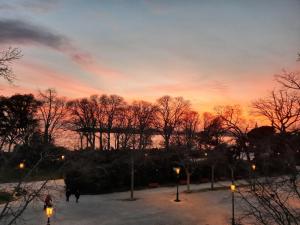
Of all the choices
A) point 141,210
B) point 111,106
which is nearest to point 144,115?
point 111,106

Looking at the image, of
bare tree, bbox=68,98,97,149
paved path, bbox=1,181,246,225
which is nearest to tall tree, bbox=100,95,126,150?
bare tree, bbox=68,98,97,149

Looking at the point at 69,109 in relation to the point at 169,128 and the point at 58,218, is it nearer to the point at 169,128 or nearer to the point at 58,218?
the point at 169,128

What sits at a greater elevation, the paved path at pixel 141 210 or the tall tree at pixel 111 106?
the tall tree at pixel 111 106

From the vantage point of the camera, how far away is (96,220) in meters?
28.2

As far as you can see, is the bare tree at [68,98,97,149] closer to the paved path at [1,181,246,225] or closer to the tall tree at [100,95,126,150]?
the tall tree at [100,95,126,150]

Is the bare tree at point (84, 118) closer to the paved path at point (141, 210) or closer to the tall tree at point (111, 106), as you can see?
the tall tree at point (111, 106)

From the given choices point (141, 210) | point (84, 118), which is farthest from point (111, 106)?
point (141, 210)

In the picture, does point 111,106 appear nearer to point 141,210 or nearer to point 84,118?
point 84,118

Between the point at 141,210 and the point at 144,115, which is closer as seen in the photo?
the point at 141,210

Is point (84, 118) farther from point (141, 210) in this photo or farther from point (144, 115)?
point (141, 210)

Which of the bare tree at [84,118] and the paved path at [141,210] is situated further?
the bare tree at [84,118]

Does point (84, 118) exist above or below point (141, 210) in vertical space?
above

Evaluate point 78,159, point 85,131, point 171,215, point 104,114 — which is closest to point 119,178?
point 78,159

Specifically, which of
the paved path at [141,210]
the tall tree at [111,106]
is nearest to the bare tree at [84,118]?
the tall tree at [111,106]
